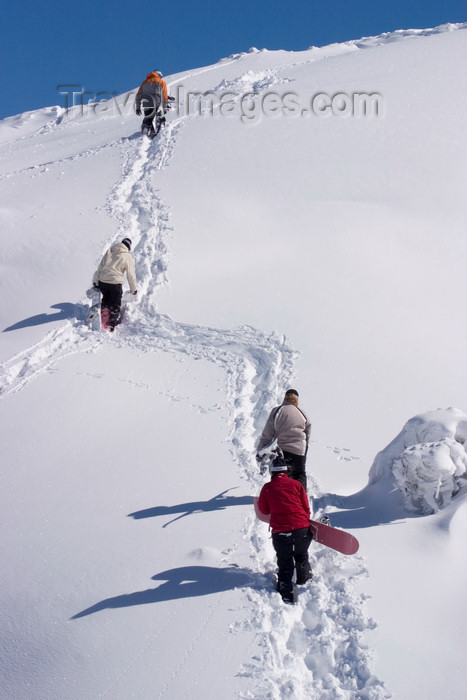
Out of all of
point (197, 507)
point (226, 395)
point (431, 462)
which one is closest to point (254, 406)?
point (226, 395)

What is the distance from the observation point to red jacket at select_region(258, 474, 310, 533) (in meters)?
4.56

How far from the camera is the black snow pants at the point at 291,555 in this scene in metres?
4.48

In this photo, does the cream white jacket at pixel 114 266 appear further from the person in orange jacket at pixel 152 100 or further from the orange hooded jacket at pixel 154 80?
the orange hooded jacket at pixel 154 80

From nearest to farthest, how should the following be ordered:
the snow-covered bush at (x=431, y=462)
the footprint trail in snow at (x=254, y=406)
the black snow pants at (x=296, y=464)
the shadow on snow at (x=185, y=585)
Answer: the footprint trail in snow at (x=254, y=406)
the shadow on snow at (x=185, y=585)
the snow-covered bush at (x=431, y=462)
the black snow pants at (x=296, y=464)

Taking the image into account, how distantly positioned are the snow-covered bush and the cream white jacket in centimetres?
482

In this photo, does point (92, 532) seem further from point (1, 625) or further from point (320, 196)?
point (320, 196)

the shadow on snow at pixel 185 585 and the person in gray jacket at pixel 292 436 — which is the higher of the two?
the person in gray jacket at pixel 292 436

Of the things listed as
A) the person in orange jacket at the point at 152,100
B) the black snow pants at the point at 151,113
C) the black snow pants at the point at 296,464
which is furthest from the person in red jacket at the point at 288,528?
the black snow pants at the point at 151,113

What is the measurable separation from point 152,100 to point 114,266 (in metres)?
8.95

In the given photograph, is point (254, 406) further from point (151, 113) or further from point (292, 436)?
point (151, 113)

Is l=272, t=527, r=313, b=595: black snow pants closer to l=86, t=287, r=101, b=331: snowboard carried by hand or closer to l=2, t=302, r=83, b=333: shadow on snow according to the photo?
l=86, t=287, r=101, b=331: snowboard carried by hand

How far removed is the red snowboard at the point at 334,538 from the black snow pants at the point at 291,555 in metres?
0.17

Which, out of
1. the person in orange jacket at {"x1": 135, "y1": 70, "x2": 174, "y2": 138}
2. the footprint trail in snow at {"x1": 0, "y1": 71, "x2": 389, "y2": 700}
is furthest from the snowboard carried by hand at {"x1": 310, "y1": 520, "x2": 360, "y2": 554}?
the person in orange jacket at {"x1": 135, "y1": 70, "x2": 174, "y2": 138}

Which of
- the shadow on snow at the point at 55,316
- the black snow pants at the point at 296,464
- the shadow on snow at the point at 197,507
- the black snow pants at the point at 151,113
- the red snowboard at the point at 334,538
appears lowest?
the shadow on snow at the point at 197,507
